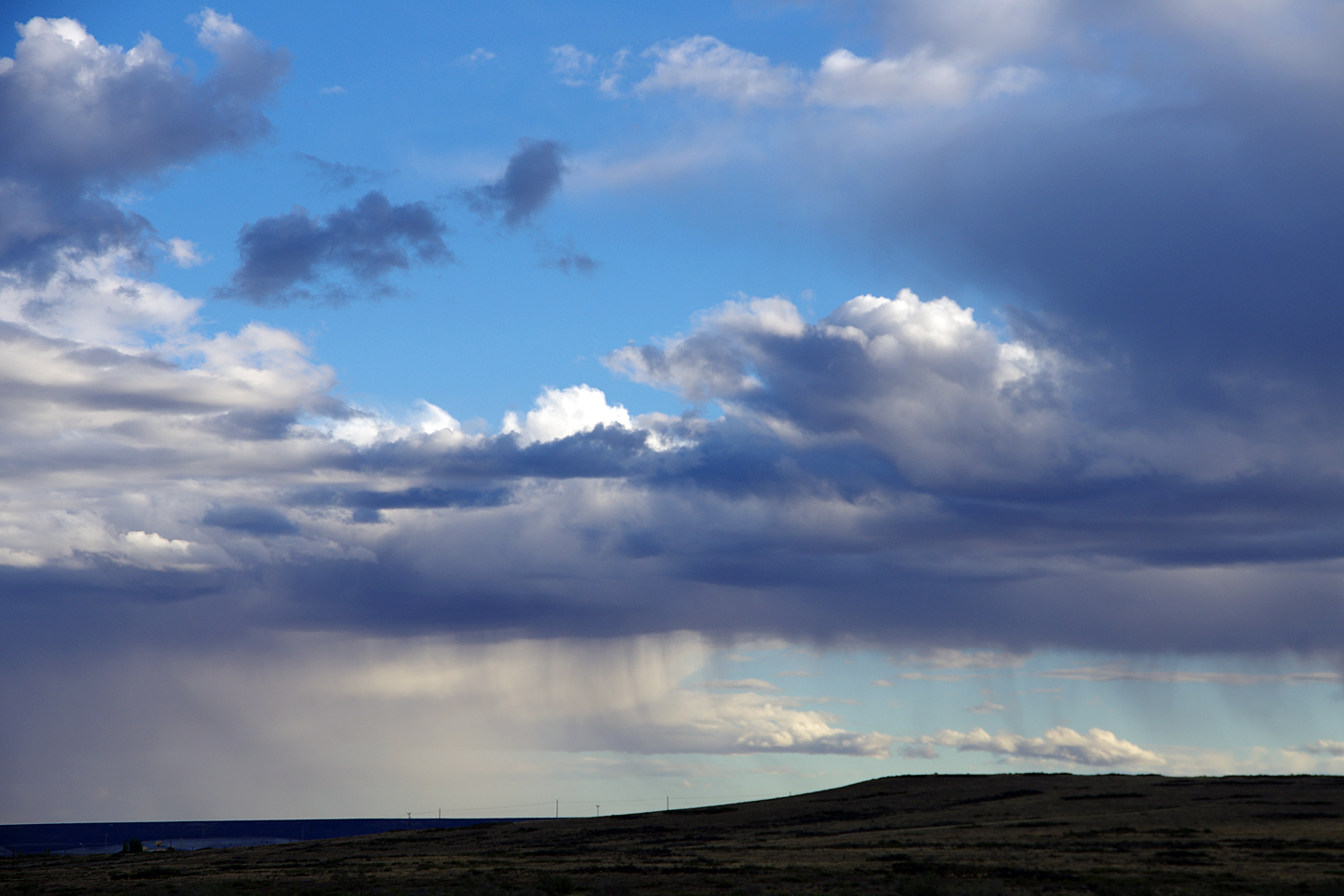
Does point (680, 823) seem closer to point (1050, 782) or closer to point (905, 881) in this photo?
point (1050, 782)

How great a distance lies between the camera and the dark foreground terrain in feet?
200

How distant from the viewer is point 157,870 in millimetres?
87188

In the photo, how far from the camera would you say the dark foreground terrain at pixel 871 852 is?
6088cm

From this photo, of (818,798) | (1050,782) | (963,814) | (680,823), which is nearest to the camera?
(963,814)

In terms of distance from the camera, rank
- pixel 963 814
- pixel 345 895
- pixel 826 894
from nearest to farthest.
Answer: pixel 826 894 < pixel 345 895 < pixel 963 814

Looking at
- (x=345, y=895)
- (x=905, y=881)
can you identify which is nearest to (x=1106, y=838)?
(x=905, y=881)

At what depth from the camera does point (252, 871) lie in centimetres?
8406

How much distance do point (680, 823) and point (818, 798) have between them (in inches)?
1024

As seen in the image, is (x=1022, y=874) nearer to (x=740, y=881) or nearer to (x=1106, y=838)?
(x=740, y=881)

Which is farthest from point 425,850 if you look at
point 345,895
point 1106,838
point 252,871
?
point 1106,838

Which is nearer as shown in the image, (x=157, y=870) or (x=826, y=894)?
(x=826, y=894)

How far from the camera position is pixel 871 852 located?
269 ft

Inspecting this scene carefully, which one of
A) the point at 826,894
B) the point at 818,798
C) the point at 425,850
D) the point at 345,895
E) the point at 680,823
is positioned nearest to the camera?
the point at 826,894

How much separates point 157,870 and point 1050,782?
97711 millimetres
